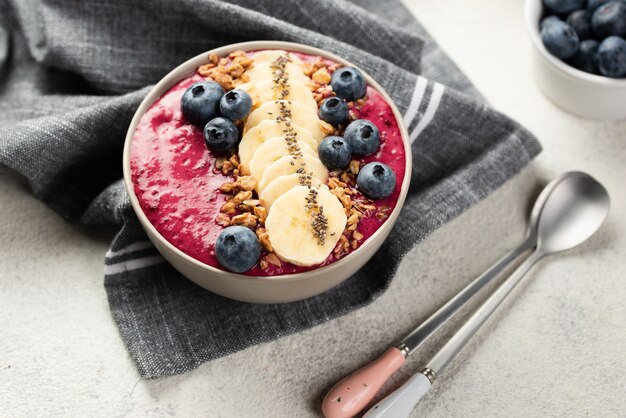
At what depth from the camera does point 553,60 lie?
2129 millimetres

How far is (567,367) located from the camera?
5.99 feet

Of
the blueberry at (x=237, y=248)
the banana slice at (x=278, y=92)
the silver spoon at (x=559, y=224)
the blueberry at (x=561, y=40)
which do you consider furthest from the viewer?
the blueberry at (x=561, y=40)

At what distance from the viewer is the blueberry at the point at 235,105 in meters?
1.64

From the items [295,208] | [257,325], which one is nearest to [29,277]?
[257,325]

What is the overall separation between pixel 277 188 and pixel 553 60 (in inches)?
40.5

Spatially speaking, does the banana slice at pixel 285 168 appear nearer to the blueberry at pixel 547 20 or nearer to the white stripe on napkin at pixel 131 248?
the white stripe on napkin at pixel 131 248

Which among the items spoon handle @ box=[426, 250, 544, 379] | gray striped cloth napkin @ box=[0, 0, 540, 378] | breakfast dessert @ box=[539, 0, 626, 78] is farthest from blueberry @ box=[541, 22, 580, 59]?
spoon handle @ box=[426, 250, 544, 379]

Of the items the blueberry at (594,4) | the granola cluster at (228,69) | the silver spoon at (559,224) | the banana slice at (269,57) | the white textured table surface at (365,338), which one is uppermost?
the blueberry at (594,4)

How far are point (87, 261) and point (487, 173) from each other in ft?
3.61

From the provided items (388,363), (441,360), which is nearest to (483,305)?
(441,360)

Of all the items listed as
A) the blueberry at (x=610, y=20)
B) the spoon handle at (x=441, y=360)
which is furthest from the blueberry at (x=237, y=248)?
the blueberry at (x=610, y=20)

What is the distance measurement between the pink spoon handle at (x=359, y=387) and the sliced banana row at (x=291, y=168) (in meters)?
0.34

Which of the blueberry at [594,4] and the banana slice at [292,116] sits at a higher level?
the blueberry at [594,4]

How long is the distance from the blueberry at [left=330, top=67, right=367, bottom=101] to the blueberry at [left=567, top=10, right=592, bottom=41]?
0.79 metres
